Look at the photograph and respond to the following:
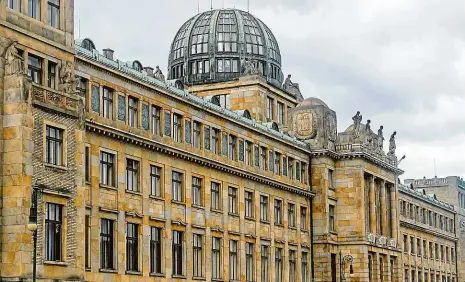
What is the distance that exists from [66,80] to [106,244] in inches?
586

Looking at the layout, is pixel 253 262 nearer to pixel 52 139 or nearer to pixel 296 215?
pixel 296 215

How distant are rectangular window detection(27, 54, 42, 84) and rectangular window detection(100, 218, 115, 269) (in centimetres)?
1431

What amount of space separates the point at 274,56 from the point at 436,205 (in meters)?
43.5

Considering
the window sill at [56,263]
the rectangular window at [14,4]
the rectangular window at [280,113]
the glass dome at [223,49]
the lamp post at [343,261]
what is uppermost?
the glass dome at [223,49]

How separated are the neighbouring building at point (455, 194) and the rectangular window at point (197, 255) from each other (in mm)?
82895

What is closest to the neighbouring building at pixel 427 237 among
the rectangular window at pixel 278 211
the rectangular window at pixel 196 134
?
the rectangular window at pixel 278 211

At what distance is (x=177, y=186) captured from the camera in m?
77.1

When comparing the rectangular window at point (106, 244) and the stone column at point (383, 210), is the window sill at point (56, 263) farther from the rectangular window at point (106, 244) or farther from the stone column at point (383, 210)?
the stone column at point (383, 210)

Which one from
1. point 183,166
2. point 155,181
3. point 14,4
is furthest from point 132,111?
point 14,4

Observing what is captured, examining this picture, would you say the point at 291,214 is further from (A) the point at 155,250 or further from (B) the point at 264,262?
(A) the point at 155,250

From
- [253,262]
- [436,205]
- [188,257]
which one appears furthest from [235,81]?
[436,205]

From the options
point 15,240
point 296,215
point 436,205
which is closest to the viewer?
point 15,240

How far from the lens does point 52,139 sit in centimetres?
5478

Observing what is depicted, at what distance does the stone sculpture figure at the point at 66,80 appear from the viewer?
56344mm
